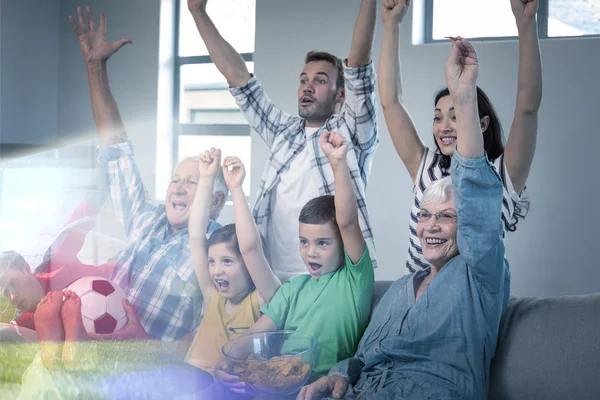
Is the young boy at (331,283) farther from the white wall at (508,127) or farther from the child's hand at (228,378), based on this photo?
the white wall at (508,127)

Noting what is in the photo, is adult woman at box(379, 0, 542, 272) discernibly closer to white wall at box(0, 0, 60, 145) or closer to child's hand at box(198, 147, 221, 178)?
child's hand at box(198, 147, 221, 178)

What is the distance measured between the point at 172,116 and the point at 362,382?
2.58ft

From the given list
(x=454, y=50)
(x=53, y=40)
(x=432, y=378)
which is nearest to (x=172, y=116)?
(x=53, y=40)

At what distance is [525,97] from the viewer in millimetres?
1186

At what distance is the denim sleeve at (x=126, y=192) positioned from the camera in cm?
155

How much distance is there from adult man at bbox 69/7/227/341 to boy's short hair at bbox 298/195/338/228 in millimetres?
236

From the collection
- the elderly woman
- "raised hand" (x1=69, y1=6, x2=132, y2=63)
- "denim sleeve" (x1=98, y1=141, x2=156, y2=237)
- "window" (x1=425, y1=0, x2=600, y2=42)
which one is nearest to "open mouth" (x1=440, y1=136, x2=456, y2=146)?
the elderly woman

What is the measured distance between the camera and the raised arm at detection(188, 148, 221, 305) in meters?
1.43

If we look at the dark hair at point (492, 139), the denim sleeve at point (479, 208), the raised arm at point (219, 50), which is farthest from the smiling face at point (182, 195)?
the denim sleeve at point (479, 208)

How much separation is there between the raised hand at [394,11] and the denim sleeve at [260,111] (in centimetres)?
33

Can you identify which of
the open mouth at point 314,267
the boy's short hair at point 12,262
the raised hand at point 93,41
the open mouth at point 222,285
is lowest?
the open mouth at point 222,285

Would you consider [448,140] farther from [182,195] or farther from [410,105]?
[182,195]

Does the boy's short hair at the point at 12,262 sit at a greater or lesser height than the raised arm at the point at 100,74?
lesser

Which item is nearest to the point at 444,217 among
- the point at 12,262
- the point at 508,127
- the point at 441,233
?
the point at 441,233
